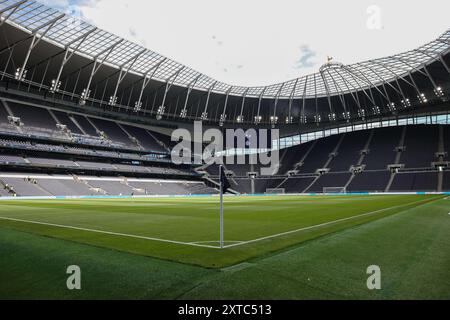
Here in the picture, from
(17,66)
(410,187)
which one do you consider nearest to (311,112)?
(410,187)

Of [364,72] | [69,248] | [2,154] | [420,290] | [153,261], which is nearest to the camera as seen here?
[420,290]

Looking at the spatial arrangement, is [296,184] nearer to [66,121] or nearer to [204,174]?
[204,174]

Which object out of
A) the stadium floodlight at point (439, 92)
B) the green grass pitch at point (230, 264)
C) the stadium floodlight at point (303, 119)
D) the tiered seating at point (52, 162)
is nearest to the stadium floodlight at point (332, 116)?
the stadium floodlight at point (303, 119)

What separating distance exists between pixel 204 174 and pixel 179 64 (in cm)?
3433

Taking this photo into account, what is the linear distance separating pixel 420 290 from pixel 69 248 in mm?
8042

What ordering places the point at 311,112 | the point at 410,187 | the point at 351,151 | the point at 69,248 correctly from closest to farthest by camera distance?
the point at 69,248 → the point at 410,187 → the point at 351,151 → the point at 311,112

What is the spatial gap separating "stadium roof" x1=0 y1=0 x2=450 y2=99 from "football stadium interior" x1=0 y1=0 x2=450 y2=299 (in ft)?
1.20

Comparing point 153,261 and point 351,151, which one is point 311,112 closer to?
point 351,151

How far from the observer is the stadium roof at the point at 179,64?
163 feet

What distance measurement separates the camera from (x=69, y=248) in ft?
26.8

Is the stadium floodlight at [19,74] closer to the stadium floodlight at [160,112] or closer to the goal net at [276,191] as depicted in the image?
the stadium floodlight at [160,112]

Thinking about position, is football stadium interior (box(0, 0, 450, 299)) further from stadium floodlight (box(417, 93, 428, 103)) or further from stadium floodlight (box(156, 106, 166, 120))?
stadium floodlight (box(156, 106, 166, 120))

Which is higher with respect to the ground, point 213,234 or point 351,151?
point 351,151

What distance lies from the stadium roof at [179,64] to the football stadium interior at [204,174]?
Result: 367 mm
